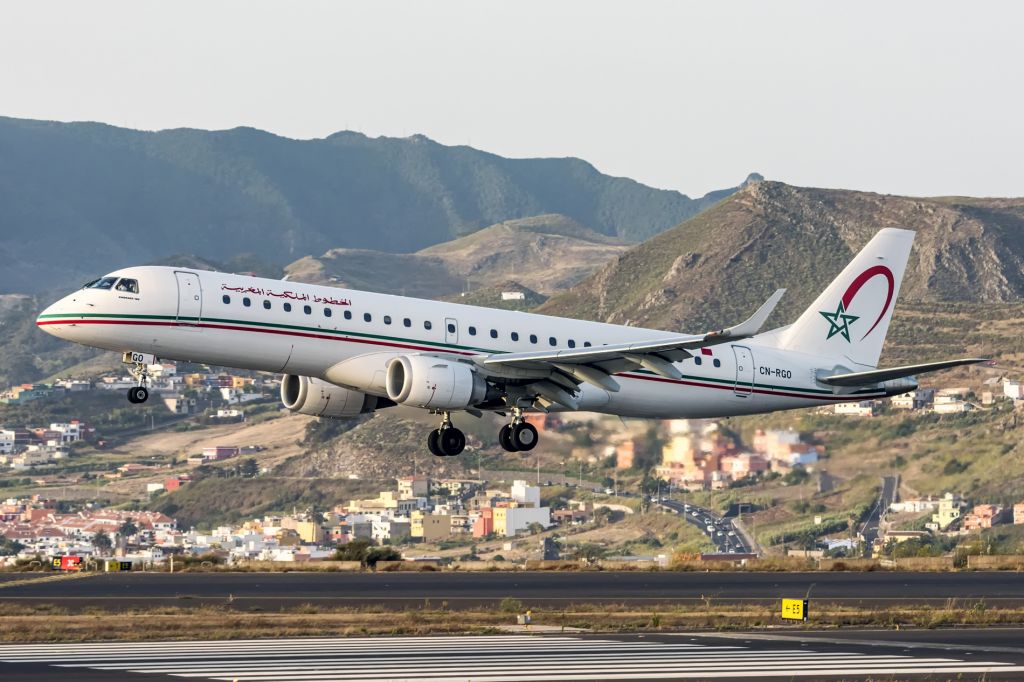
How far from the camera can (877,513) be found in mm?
94250

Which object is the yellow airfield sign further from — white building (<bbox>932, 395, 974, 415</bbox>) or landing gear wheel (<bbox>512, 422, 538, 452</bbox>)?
white building (<bbox>932, 395, 974, 415</bbox>)

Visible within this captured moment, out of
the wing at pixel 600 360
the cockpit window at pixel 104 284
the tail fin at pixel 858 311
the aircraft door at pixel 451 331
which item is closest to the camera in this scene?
the cockpit window at pixel 104 284

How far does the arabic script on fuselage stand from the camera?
48406 mm

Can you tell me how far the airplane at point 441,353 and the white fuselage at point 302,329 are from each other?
0.14 ft

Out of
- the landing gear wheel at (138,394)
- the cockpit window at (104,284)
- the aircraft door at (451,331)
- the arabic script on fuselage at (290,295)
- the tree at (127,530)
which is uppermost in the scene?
the cockpit window at (104,284)

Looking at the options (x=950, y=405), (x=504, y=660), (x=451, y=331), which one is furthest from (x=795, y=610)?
(x=950, y=405)

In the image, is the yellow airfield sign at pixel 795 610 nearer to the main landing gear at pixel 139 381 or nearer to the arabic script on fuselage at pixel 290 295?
the arabic script on fuselage at pixel 290 295

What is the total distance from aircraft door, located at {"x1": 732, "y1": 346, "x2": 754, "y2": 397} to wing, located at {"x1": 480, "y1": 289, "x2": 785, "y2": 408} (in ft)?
16.2

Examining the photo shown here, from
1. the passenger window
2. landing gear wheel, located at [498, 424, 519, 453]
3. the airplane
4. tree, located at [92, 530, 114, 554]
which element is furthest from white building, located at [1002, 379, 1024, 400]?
the passenger window

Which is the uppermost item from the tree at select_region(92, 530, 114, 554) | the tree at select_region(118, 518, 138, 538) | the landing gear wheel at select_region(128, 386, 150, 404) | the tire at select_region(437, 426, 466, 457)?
the landing gear wheel at select_region(128, 386, 150, 404)

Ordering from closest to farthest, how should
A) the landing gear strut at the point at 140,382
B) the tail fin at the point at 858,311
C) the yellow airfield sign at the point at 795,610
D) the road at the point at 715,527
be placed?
the yellow airfield sign at the point at 795,610 < the landing gear strut at the point at 140,382 < the tail fin at the point at 858,311 < the road at the point at 715,527

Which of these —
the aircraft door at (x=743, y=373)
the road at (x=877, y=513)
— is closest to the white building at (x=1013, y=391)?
the road at (x=877, y=513)

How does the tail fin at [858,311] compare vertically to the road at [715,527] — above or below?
above

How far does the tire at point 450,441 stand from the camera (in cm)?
5447
